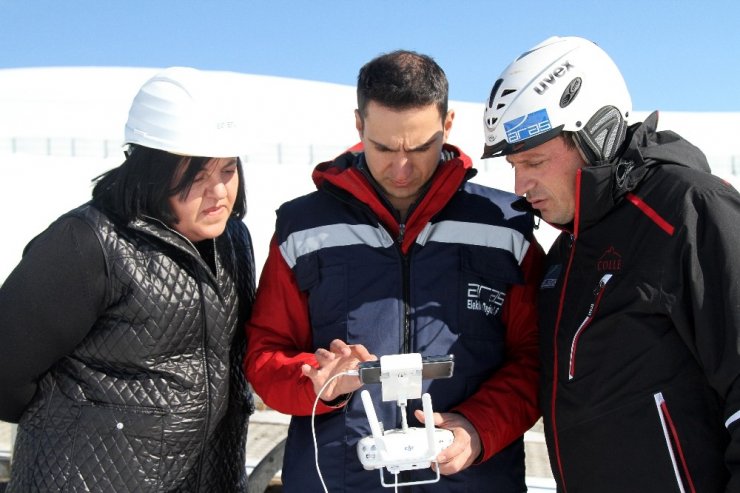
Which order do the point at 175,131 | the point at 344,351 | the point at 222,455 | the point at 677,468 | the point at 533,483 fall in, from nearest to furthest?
the point at 677,468, the point at 344,351, the point at 175,131, the point at 222,455, the point at 533,483

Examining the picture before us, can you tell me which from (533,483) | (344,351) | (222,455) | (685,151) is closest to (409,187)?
(344,351)

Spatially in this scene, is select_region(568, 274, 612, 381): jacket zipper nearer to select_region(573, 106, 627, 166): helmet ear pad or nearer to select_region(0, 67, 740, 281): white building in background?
select_region(573, 106, 627, 166): helmet ear pad

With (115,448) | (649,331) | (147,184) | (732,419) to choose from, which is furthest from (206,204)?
(732,419)

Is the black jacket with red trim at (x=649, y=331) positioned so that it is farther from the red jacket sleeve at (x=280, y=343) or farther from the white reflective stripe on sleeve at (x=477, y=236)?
the red jacket sleeve at (x=280, y=343)

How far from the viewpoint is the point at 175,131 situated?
238 cm

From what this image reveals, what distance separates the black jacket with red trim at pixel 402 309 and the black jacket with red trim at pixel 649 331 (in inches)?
8.8

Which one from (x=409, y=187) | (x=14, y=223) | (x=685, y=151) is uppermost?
(x=685, y=151)

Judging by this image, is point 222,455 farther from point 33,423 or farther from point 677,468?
point 677,468

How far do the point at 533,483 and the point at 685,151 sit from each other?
1831mm

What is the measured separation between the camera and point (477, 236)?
103 inches

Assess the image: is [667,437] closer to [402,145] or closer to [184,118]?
[402,145]

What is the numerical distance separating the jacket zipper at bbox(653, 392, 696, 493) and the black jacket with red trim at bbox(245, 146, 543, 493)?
503mm

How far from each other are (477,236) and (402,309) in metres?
0.38

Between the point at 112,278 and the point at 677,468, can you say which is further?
the point at 112,278
